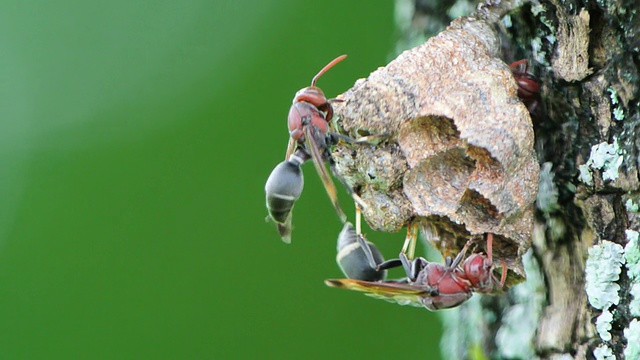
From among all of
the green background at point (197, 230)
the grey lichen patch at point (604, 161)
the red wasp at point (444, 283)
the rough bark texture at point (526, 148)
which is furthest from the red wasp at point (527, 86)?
the green background at point (197, 230)

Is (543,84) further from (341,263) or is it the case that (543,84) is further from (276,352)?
(276,352)

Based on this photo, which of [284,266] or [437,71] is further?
[284,266]

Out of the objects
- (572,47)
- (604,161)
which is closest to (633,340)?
(604,161)

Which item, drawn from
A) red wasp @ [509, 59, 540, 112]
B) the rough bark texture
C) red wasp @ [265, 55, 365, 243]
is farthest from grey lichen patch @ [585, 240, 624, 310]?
red wasp @ [265, 55, 365, 243]

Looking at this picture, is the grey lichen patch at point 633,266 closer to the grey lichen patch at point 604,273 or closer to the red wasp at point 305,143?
the grey lichen patch at point 604,273

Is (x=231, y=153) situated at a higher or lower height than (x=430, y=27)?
lower

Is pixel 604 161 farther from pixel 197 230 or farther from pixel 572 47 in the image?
pixel 197 230

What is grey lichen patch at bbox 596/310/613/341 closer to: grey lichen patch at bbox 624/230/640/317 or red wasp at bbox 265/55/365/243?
grey lichen patch at bbox 624/230/640/317

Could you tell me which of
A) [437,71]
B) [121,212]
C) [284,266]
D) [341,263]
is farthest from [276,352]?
[437,71]
